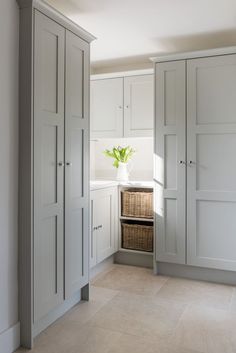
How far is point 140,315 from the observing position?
2.52m

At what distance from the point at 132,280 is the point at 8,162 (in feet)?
5.97

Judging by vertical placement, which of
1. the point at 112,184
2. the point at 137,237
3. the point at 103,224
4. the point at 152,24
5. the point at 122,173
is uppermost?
the point at 152,24

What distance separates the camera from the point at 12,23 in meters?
2.04

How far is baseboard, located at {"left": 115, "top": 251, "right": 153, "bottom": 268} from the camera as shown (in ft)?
11.9

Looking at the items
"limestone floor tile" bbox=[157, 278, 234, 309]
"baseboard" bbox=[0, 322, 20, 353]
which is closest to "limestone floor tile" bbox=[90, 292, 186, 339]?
"limestone floor tile" bbox=[157, 278, 234, 309]

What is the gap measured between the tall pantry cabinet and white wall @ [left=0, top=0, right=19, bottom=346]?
42mm

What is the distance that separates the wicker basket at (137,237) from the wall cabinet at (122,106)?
39.5 inches

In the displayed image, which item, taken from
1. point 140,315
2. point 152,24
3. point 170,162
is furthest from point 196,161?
point 140,315

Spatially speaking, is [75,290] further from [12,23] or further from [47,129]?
[12,23]

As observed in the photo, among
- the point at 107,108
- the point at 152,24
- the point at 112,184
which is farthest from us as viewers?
the point at 107,108

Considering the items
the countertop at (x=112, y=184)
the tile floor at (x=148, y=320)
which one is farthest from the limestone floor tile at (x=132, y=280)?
the countertop at (x=112, y=184)

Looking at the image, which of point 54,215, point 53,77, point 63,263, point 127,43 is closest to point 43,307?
point 63,263

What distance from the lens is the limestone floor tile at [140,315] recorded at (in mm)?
2314

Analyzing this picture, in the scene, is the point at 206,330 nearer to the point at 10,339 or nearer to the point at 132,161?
the point at 10,339
